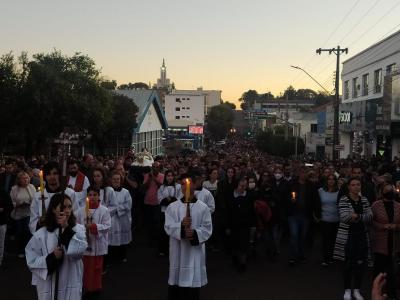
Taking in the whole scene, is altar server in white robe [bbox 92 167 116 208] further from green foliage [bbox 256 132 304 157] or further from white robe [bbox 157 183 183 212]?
green foliage [bbox 256 132 304 157]

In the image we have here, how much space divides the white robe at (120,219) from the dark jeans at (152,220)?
64.1 inches

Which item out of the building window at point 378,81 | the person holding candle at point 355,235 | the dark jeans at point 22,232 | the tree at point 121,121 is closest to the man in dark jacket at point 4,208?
the dark jeans at point 22,232

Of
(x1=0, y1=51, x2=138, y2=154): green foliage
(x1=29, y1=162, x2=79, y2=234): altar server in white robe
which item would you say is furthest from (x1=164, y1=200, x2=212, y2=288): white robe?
(x1=0, y1=51, x2=138, y2=154): green foliage

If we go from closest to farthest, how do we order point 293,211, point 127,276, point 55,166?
point 55,166 → point 127,276 → point 293,211

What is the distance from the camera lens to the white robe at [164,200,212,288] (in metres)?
7.20

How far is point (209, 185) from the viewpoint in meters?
11.8

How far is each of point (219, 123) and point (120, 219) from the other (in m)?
101

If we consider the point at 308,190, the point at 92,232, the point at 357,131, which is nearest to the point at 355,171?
the point at 308,190

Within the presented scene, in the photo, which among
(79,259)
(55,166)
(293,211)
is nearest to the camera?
(79,259)

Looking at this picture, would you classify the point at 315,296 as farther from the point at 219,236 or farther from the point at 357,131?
the point at 357,131

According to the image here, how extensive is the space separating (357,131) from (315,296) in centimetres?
3092

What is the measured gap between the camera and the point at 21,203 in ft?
34.1

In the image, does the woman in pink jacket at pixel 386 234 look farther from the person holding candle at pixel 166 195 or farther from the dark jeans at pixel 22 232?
the dark jeans at pixel 22 232

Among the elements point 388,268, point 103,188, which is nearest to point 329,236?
point 388,268
